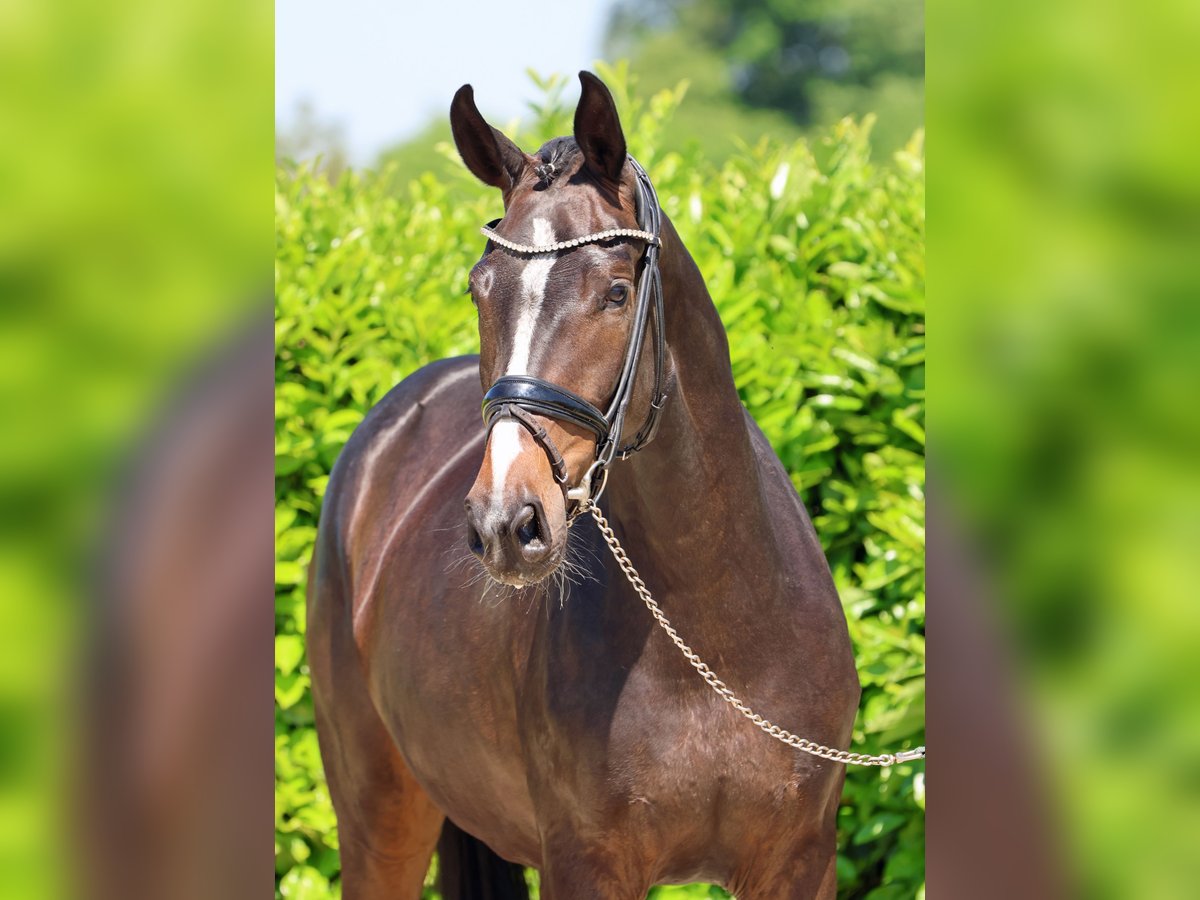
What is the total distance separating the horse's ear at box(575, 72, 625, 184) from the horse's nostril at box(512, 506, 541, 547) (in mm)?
638

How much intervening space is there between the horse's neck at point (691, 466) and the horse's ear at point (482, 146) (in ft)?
0.97

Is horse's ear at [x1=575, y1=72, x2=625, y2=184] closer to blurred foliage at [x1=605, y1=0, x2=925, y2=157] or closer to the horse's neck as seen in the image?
the horse's neck

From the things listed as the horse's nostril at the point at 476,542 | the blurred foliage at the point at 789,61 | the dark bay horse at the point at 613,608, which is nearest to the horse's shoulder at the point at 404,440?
the dark bay horse at the point at 613,608

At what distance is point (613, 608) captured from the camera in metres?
2.39

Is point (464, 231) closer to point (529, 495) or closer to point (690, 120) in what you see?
point (529, 495)

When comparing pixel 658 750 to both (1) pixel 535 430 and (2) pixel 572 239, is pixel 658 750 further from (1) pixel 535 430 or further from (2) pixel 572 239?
(2) pixel 572 239

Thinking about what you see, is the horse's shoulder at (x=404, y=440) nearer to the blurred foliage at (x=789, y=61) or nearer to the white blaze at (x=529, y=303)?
the white blaze at (x=529, y=303)

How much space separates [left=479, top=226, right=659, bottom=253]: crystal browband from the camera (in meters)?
1.98

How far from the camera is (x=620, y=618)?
2381mm
